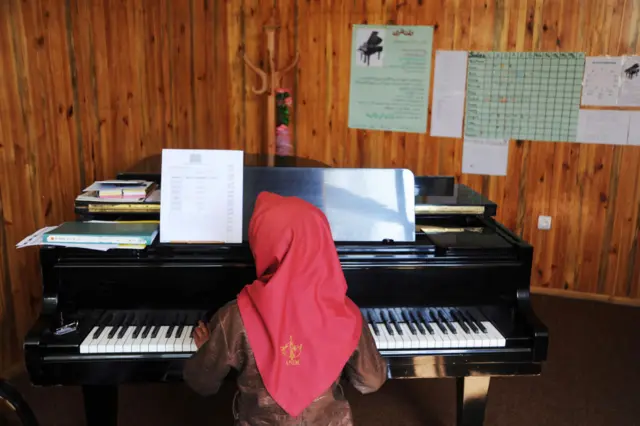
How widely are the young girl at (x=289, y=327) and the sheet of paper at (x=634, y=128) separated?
117 inches

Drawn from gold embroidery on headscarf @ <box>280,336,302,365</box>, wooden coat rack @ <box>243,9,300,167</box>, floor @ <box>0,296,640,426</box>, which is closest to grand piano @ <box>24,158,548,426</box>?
gold embroidery on headscarf @ <box>280,336,302,365</box>

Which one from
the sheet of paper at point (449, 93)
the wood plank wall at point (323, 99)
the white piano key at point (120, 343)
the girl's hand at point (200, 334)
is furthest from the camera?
the sheet of paper at point (449, 93)

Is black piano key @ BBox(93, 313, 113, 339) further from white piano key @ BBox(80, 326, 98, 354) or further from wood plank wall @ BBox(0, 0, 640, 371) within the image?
wood plank wall @ BBox(0, 0, 640, 371)

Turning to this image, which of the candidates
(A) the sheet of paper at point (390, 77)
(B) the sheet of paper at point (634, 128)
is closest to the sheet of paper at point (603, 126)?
(B) the sheet of paper at point (634, 128)

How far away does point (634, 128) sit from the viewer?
3738 millimetres

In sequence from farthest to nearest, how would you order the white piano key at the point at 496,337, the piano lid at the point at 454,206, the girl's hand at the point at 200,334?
the piano lid at the point at 454,206 < the white piano key at the point at 496,337 < the girl's hand at the point at 200,334

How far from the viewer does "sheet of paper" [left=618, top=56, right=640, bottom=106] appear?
3.65 m

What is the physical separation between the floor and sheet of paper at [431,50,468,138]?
163 centimetres

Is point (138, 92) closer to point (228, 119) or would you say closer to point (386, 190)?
point (228, 119)

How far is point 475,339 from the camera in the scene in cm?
185

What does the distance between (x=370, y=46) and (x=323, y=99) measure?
48cm

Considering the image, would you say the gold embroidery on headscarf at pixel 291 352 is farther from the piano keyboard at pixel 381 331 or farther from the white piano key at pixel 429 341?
the white piano key at pixel 429 341

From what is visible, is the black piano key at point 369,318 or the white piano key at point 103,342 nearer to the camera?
the white piano key at point 103,342

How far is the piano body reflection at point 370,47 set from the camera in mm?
3979
